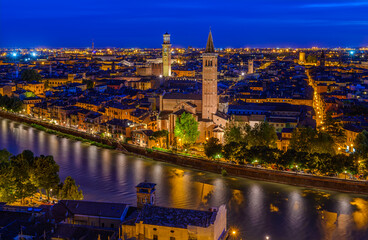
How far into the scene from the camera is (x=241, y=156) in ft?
27.5

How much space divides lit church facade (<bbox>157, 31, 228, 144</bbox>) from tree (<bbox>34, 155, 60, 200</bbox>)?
14.0ft

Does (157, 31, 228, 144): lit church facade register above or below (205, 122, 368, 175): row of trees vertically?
above

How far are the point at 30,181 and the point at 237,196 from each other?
345 centimetres

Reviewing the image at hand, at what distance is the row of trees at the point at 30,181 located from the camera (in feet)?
20.1

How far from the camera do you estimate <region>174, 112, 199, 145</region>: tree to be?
9.67 m

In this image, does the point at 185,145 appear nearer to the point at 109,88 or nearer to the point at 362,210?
the point at 362,210

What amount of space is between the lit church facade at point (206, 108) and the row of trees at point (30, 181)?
4.30 meters

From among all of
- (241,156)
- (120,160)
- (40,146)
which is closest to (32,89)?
(40,146)

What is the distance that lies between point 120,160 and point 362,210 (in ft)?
17.4

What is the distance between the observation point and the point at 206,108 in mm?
10547

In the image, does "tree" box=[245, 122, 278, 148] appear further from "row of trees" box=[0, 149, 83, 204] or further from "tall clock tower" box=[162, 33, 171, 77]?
"tall clock tower" box=[162, 33, 171, 77]

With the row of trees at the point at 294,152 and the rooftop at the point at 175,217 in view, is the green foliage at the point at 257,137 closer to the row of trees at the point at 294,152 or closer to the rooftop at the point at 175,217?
the row of trees at the point at 294,152

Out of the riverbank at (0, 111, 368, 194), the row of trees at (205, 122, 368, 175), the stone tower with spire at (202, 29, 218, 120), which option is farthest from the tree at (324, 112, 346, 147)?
the stone tower with spire at (202, 29, 218, 120)

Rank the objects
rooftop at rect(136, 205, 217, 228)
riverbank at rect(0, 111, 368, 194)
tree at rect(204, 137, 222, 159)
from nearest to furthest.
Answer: rooftop at rect(136, 205, 217, 228) → riverbank at rect(0, 111, 368, 194) → tree at rect(204, 137, 222, 159)
